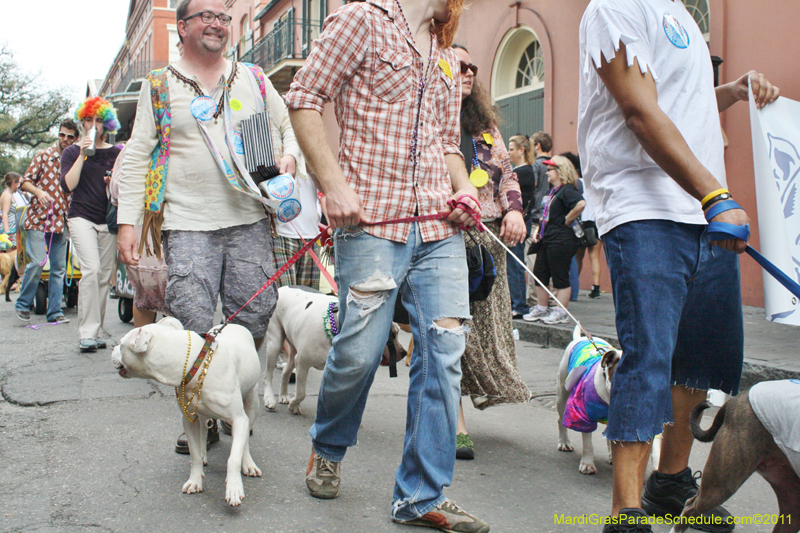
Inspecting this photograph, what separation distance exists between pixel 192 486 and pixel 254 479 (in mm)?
282

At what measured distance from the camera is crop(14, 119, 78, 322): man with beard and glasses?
8.34 metres

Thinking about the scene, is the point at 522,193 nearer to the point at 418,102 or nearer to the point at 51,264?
the point at 51,264

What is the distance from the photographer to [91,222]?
6.48 m

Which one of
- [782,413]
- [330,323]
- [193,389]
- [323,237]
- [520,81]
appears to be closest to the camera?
[782,413]

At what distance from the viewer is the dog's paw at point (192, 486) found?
290cm

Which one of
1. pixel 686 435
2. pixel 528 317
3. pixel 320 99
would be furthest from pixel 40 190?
pixel 686 435

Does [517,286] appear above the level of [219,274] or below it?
below

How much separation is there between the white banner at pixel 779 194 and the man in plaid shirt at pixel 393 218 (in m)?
1.18

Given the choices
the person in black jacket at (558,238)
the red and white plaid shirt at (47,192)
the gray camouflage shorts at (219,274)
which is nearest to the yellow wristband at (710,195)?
the gray camouflage shorts at (219,274)

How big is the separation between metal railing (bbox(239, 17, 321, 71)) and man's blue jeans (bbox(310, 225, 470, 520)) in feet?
68.0

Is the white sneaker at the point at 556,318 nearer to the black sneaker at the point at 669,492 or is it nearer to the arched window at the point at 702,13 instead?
the arched window at the point at 702,13

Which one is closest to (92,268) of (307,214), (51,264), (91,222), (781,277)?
(91,222)

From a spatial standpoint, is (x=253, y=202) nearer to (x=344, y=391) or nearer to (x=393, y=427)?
(x=344, y=391)

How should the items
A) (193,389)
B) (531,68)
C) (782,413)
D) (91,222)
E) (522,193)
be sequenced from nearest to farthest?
(782,413) → (193,389) → (91,222) → (522,193) → (531,68)
